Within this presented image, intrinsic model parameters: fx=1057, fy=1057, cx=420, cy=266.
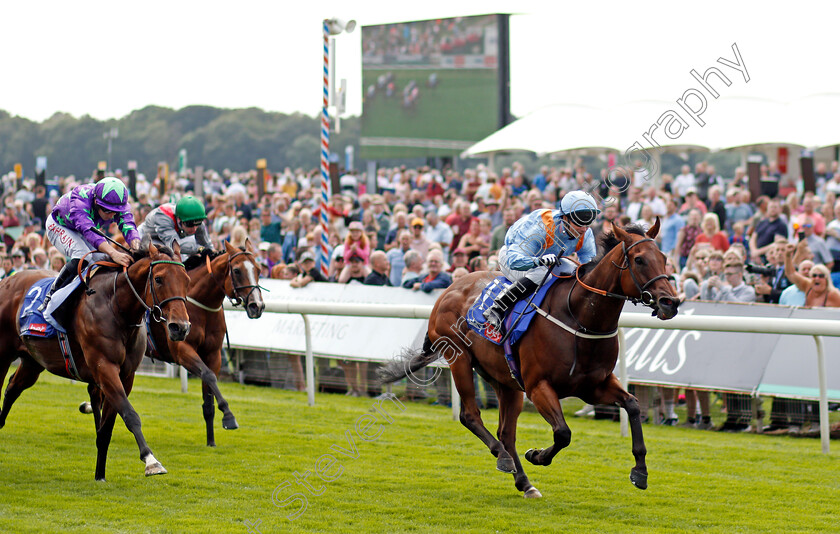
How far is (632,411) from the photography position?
5.51m

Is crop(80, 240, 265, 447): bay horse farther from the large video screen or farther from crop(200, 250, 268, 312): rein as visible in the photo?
the large video screen

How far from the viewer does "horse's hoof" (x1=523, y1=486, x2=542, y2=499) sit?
596 centimetres

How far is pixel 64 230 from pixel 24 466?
1.52m

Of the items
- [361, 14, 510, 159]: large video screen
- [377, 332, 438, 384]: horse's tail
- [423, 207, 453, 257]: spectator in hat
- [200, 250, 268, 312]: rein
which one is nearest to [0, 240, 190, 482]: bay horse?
[200, 250, 268, 312]: rein

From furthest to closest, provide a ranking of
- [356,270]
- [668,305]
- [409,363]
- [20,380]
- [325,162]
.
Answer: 1. [325,162]
2. [356,270]
3. [20,380]
4. [409,363]
5. [668,305]

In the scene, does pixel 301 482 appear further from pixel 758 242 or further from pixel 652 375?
pixel 758 242

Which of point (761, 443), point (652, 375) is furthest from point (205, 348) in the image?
point (761, 443)

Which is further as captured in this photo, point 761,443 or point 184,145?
point 184,145

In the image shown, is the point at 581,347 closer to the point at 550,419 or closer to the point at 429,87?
the point at 550,419

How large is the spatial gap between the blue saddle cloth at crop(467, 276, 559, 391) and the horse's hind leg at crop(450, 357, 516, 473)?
30 cm

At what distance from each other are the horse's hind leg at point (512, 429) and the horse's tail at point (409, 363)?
592mm

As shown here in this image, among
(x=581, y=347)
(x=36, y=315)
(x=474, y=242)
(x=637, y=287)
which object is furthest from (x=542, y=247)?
(x=474, y=242)

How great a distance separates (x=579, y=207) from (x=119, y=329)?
2.79 metres

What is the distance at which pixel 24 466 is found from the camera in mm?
6715
